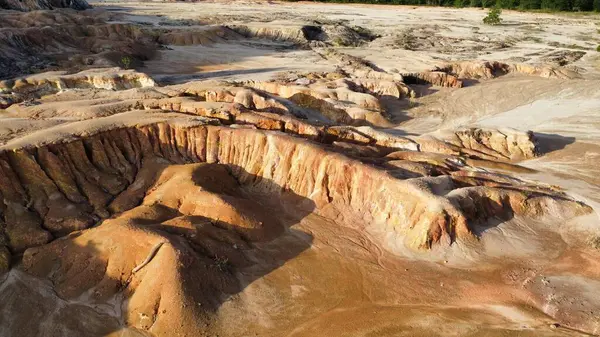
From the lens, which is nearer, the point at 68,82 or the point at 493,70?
the point at 68,82

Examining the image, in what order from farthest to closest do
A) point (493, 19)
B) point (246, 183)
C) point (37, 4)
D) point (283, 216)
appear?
point (493, 19) < point (37, 4) < point (246, 183) < point (283, 216)

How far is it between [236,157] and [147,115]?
198 inches

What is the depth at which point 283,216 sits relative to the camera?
18922mm

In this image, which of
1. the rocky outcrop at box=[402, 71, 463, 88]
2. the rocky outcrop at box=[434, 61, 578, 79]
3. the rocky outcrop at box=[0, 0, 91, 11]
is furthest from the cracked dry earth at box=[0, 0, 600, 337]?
the rocky outcrop at box=[0, 0, 91, 11]

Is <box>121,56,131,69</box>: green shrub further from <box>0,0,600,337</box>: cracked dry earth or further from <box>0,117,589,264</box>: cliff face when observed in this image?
<box>0,117,589,264</box>: cliff face

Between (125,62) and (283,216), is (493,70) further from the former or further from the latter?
(125,62)

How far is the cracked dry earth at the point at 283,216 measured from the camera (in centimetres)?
1403

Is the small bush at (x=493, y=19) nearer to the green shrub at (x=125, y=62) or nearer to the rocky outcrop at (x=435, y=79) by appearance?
the rocky outcrop at (x=435, y=79)

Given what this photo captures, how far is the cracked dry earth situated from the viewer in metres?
14.0

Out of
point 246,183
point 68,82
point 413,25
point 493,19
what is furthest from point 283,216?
point 493,19

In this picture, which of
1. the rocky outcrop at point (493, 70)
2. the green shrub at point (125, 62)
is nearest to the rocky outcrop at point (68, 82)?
the green shrub at point (125, 62)

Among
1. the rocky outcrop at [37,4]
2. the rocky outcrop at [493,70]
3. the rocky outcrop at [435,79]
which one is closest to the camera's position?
the rocky outcrop at [435,79]

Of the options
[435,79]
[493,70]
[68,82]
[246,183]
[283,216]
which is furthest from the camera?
[493,70]

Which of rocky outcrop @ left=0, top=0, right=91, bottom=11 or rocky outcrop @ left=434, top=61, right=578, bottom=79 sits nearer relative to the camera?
rocky outcrop @ left=434, top=61, right=578, bottom=79
